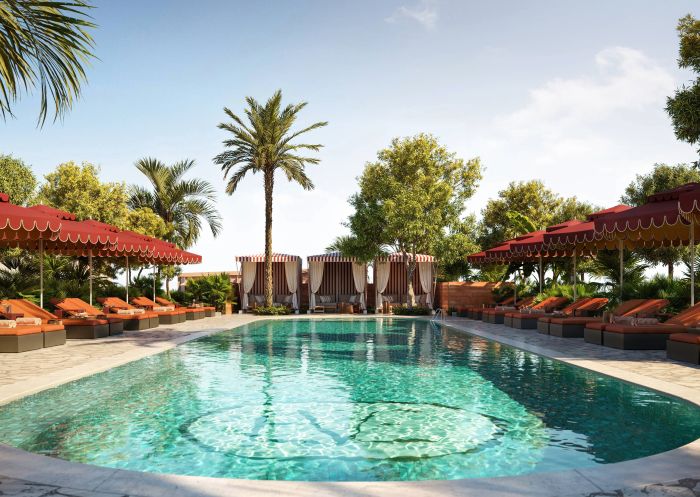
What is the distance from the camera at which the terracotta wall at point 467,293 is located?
23.8m

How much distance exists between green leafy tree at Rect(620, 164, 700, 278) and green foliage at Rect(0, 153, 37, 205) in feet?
115

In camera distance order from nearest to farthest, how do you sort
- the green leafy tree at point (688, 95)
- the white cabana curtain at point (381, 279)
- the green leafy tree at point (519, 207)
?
the green leafy tree at point (688, 95) → the white cabana curtain at point (381, 279) → the green leafy tree at point (519, 207)

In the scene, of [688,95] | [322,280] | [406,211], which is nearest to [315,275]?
[322,280]

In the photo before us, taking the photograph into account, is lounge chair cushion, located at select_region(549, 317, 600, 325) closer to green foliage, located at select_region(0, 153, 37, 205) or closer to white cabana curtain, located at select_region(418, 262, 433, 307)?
white cabana curtain, located at select_region(418, 262, 433, 307)

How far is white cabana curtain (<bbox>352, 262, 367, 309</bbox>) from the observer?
2667cm

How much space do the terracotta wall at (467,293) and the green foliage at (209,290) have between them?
10.0 m

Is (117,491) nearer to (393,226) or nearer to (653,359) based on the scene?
(653,359)

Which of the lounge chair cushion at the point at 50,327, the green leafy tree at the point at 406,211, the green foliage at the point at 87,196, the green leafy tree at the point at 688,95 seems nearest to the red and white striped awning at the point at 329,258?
the green leafy tree at the point at 406,211

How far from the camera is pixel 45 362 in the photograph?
28.4 ft

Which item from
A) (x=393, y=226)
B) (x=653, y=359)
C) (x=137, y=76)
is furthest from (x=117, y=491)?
(x=393, y=226)

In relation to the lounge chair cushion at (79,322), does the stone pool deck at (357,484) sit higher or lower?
lower

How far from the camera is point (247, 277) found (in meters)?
27.1

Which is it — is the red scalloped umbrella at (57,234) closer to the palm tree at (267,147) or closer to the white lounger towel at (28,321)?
the white lounger towel at (28,321)

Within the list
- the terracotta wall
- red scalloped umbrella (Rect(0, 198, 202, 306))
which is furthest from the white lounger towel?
the terracotta wall
